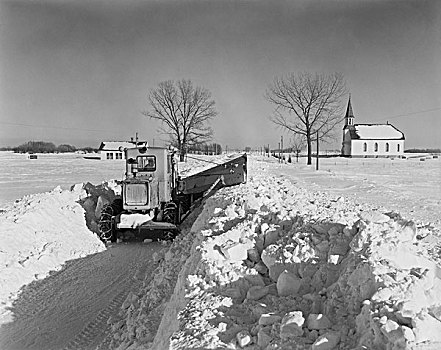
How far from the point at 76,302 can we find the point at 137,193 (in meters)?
3.59

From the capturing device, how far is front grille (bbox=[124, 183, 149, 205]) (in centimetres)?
923

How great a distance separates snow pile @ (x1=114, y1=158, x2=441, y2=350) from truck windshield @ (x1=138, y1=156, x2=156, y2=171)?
4.82 meters

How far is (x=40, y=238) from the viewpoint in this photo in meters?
8.04

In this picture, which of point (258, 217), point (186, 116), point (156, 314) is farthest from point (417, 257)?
point (186, 116)

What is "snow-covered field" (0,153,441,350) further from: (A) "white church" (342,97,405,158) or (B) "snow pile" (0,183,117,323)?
(A) "white church" (342,97,405,158)

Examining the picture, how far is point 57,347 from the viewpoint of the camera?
4.80 m

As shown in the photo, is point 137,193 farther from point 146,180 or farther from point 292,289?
point 292,289

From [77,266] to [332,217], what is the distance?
5043mm

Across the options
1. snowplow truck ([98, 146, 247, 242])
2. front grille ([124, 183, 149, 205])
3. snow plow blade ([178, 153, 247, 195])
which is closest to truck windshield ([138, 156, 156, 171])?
snowplow truck ([98, 146, 247, 242])

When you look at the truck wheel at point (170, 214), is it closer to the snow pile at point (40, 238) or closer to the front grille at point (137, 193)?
the front grille at point (137, 193)

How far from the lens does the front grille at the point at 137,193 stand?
30.3ft

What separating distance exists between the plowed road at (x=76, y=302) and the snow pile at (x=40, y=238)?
0.78 ft

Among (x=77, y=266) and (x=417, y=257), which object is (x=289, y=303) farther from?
(x=77, y=266)

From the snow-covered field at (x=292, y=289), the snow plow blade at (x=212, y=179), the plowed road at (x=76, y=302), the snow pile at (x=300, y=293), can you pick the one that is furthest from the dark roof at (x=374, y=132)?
the snow pile at (x=300, y=293)
